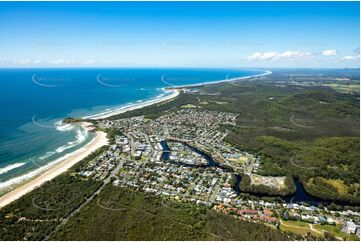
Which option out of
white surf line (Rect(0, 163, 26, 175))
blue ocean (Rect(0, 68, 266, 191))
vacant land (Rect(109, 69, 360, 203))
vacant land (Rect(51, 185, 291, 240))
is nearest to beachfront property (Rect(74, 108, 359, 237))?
vacant land (Rect(51, 185, 291, 240))

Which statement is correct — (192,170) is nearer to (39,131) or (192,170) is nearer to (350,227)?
(350,227)

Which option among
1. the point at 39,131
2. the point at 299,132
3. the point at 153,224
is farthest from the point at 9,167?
the point at 299,132

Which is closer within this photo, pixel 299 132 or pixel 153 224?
pixel 153 224

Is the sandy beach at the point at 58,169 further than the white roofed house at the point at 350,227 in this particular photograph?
Yes

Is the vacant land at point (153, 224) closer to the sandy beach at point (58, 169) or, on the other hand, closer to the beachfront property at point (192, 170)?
the beachfront property at point (192, 170)

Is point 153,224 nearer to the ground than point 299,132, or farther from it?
farther from it

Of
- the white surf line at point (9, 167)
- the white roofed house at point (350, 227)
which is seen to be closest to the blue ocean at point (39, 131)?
the white surf line at point (9, 167)

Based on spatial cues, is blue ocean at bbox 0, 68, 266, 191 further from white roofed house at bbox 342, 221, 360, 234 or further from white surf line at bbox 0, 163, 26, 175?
white roofed house at bbox 342, 221, 360, 234

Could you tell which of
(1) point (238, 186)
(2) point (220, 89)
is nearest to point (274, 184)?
(1) point (238, 186)
